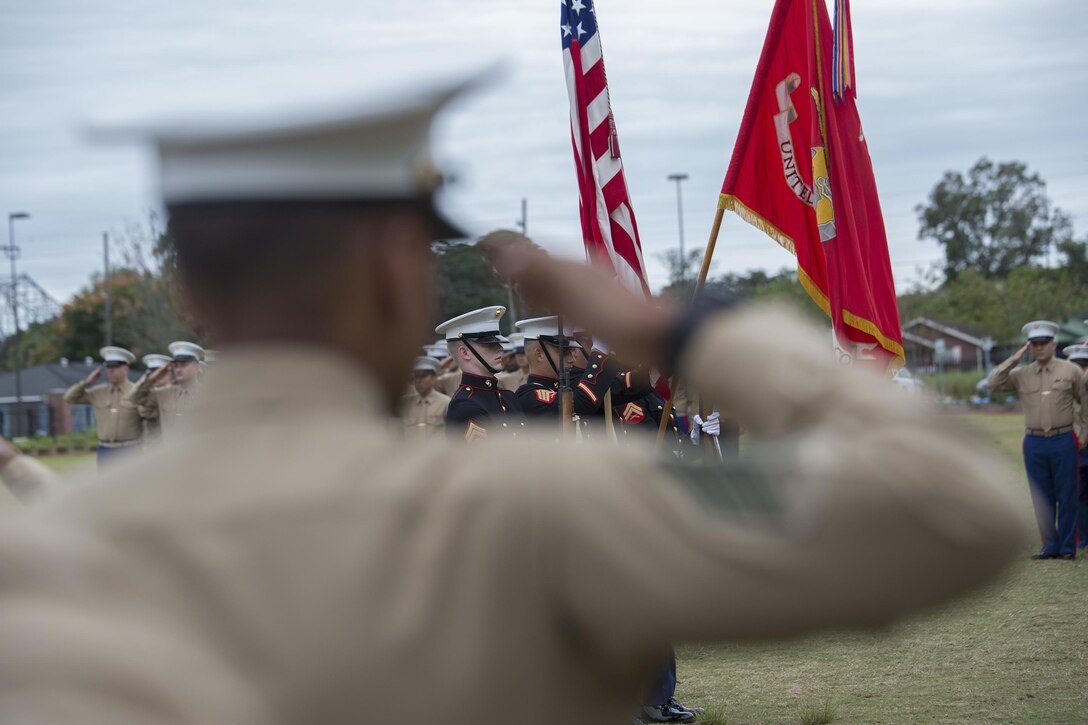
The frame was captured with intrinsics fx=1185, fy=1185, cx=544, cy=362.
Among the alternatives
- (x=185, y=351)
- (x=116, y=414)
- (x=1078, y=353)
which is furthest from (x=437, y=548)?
(x=116, y=414)

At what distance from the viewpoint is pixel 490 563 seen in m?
1.05

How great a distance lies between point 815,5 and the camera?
5.72m

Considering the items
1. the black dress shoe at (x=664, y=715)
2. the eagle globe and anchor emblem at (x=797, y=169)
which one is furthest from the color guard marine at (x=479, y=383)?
the eagle globe and anchor emblem at (x=797, y=169)

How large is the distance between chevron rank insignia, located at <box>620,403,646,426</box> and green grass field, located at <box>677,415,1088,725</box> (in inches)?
63.3

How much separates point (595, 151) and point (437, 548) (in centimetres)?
470

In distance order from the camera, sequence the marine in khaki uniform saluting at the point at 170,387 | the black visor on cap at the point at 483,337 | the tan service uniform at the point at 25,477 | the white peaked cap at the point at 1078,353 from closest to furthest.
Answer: the tan service uniform at the point at 25,477
the black visor on cap at the point at 483,337
the white peaked cap at the point at 1078,353
the marine in khaki uniform saluting at the point at 170,387

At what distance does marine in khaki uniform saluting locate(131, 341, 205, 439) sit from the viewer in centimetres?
1377

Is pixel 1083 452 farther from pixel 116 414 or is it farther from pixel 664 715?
pixel 116 414

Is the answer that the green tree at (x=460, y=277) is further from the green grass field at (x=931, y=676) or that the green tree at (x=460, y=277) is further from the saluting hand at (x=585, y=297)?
the green grass field at (x=931, y=676)

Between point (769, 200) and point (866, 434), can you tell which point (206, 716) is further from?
point (769, 200)

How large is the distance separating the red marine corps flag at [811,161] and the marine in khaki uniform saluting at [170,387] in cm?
896

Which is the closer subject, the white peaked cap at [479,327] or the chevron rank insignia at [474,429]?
the chevron rank insignia at [474,429]

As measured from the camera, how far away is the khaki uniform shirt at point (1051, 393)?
→ 11.7m

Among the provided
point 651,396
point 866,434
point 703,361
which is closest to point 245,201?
point 703,361
